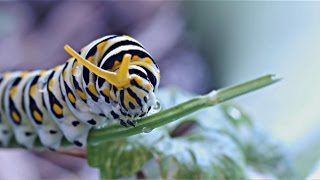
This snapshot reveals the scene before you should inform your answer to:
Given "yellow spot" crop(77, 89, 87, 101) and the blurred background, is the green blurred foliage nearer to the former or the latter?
"yellow spot" crop(77, 89, 87, 101)

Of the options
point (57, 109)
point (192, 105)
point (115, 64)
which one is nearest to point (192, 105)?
point (192, 105)

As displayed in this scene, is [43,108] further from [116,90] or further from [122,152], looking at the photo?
[116,90]

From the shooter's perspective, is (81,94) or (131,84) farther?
(81,94)

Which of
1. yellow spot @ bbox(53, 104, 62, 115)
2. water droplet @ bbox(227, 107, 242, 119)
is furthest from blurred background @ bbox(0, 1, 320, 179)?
yellow spot @ bbox(53, 104, 62, 115)

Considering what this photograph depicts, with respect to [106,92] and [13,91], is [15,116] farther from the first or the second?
[106,92]

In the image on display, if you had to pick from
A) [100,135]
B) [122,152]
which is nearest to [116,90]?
[100,135]

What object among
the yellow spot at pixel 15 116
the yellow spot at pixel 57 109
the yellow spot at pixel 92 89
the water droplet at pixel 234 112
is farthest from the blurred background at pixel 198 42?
the yellow spot at pixel 92 89

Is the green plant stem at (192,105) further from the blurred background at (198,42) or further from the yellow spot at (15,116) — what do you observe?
the blurred background at (198,42)

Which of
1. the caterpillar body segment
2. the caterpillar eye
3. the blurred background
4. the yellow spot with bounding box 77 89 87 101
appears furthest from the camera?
the blurred background
